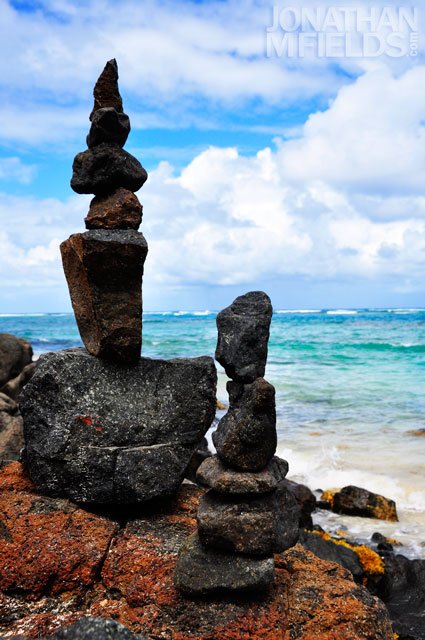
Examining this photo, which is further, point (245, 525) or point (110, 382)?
point (110, 382)

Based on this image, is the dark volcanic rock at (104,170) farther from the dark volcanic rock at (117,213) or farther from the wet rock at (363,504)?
the wet rock at (363,504)

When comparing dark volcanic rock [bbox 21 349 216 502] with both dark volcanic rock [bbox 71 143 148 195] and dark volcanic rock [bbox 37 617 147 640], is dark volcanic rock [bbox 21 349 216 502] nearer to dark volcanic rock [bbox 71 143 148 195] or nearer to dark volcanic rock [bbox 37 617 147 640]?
dark volcanic rock [bbox 71 143 148 195]

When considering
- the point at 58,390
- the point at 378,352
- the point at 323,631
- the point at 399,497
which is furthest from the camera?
the point at 378,352

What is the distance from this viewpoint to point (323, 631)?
4.33 meters

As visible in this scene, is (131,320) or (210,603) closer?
(210,603)

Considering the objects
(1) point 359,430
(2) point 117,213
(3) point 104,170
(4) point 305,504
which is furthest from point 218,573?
(1) point 359,430

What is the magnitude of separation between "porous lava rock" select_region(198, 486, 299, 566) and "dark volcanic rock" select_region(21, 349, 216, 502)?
40.1 inches

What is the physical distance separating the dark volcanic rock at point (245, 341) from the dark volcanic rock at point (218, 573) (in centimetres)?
143

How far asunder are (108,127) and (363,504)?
26.6ft

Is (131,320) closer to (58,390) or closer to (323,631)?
(58,390)

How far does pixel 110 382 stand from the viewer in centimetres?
579

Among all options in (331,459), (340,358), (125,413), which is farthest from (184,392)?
(340,358)

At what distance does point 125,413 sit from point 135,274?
1.41m

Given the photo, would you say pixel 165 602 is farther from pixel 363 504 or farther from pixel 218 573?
pixel 363 504
